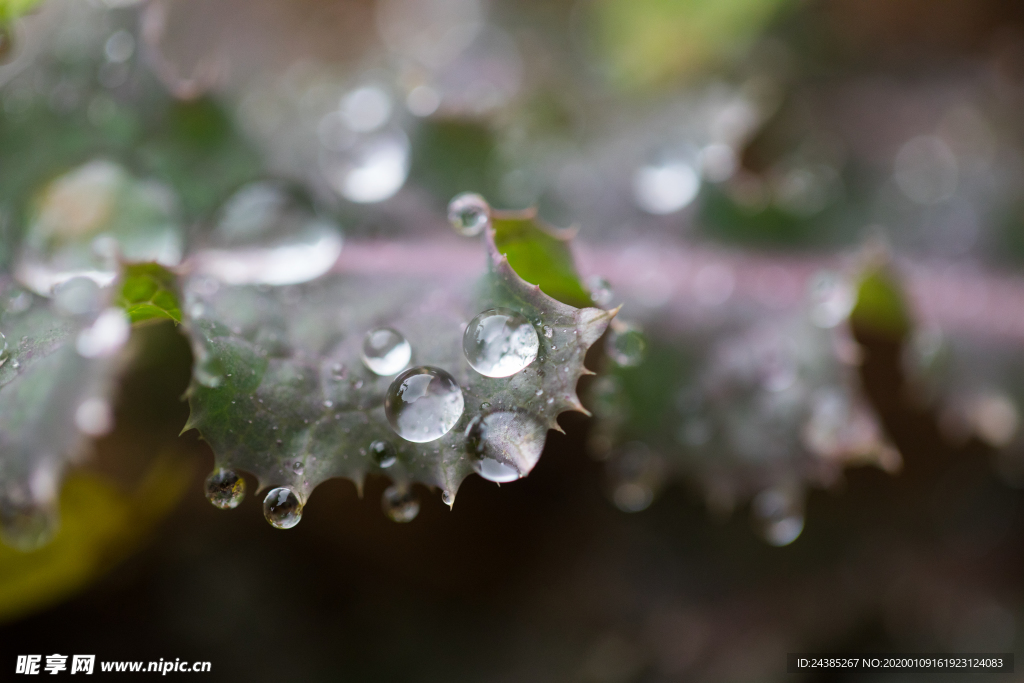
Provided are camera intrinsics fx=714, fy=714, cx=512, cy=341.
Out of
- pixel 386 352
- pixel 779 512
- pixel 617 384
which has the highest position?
pixel 386 352

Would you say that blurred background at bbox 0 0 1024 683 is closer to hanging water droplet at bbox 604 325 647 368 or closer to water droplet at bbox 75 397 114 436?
hanging water droplet at bbox 604 325 647 368

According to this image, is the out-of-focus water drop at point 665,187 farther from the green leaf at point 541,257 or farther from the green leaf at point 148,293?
the green leaf at point 148,293

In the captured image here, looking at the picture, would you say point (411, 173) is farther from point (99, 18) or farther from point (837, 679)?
point (837, 679)

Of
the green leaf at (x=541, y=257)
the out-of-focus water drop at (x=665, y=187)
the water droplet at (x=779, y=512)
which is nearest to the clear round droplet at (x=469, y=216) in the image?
the green leaf at (x=541, y=257)

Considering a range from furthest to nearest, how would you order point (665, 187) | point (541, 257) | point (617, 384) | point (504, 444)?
point (665, 187) → point (617, 384) → point (541, 257) → point (504, 444)

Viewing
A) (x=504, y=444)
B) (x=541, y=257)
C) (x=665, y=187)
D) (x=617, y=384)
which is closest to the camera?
(x=504, y=444)

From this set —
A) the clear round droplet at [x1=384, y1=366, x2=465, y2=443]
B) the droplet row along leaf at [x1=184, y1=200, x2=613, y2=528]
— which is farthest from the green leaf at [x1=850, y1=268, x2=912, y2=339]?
the clear round droplet at [x1=384, y1=366, x2=465, y2=443]

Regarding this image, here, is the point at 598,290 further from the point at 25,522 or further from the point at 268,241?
the point at 25,522

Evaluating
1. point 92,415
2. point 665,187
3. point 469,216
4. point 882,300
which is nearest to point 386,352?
point 469,216
